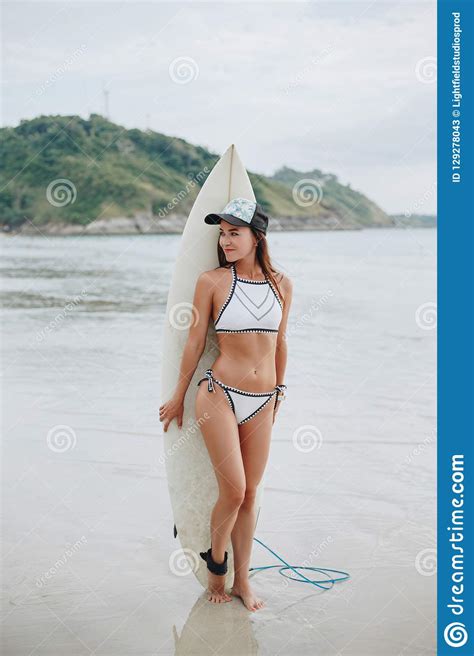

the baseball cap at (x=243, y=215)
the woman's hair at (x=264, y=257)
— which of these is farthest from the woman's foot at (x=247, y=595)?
the baseball cap at (x=243, y=215)

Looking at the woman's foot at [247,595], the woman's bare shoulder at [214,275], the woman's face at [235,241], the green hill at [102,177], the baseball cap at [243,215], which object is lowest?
the woman's foot at [247,595]

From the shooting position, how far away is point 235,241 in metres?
3.60

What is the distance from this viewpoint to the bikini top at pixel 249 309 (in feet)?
11.7

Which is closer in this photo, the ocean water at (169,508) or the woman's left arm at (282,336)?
the ocean water at (169,508)

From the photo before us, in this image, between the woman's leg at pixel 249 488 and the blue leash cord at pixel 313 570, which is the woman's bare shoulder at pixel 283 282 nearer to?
the woman's leg at pixel 249 488

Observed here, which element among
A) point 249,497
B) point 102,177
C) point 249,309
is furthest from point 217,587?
point 102,177

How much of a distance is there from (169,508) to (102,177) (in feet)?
180

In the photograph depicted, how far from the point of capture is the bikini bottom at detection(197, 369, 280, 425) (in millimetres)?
3600

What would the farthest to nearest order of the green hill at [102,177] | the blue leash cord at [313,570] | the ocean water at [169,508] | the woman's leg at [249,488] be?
the green hill at [102,177], the blue leash cord at [313,570], the woman's leg at [249,488], the ocean water at [169,508]

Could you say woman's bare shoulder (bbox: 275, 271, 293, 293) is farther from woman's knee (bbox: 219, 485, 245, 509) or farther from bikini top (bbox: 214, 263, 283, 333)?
woman's knee (bbox: 219, 485, 245, 509)

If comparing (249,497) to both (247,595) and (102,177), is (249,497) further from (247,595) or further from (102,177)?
(102,177)
